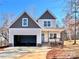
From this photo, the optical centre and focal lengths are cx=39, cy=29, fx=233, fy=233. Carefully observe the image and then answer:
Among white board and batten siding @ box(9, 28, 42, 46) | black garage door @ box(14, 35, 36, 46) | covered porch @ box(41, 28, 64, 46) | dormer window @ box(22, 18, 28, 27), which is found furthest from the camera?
black garage door @ box(14, 35, 36, 46)

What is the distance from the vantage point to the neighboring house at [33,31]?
4150cm

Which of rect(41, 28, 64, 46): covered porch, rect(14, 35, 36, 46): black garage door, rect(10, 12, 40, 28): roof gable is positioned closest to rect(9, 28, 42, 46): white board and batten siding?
rect(10, 12, 40, 28): roof gable

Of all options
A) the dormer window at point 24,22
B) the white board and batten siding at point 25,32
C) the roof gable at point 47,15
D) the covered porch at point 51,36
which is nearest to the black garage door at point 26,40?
the covered porch at point 51,36

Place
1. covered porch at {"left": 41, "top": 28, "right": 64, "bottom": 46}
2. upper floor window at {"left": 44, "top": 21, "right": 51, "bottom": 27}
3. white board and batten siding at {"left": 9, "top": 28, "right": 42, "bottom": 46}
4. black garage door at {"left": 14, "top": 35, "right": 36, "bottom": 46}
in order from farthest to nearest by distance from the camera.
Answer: upper floor window at {"left": 44, "top": 21, "right": 51, "bottom": 27}
black garage door at {"left": 14, "top": 35, "right": 36, "bottom": 46}
covered porch at {"left": 41, "top": 28, "right": 64, "bottom": 46}
white board and batten siding at {"left": 9, "top": 28, "right": 42, "bottom": 46}

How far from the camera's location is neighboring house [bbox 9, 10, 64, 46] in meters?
41.5

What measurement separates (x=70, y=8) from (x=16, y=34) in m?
27.2

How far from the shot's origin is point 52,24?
152ft

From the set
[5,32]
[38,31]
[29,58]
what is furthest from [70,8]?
[5,32]

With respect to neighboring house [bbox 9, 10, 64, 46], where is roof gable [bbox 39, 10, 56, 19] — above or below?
above

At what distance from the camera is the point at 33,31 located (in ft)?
136

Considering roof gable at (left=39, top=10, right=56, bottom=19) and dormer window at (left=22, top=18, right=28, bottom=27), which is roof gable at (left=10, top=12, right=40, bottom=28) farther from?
roof gable at (left=39, top=10, right=56, bottom=19)

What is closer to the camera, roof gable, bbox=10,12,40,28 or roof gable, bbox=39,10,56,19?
roof gable, bbox=10,12,40,28

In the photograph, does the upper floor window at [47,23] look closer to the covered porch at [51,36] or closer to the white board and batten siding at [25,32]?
the covered porch at [51,36]

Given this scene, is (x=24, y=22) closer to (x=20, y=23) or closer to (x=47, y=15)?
(x=20, y=23)
